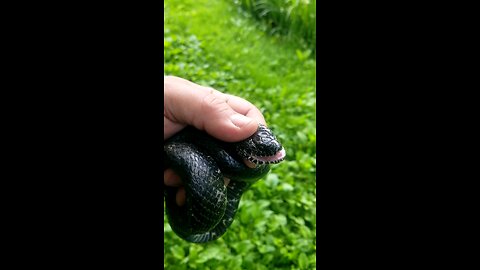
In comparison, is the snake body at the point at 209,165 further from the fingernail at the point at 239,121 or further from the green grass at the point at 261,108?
the green grass at the point at 261,108

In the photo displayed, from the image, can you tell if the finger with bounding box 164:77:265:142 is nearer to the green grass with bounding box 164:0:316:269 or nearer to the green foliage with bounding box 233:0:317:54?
the green grass with bounding box 164:0:316:269

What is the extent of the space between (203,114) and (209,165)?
22cm

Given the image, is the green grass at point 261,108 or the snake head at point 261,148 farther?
the green grass at point 261,108

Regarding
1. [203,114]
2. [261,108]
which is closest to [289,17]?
[261,108]

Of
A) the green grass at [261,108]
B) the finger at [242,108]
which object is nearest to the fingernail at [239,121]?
the finger at [242,108]

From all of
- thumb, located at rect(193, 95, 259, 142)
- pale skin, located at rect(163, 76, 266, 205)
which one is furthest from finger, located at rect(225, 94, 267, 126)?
thumb, located at rect(193, 95, 259, 142)

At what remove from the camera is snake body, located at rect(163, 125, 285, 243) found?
5.67 ft

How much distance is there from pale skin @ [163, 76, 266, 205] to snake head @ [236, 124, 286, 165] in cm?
3

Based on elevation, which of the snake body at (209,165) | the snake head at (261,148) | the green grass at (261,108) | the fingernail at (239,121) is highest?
the fingernail at (239,121)

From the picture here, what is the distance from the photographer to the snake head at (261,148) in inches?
67.2

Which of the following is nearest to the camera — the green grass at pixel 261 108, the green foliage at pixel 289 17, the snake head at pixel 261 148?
the snake head at pixel 261 148

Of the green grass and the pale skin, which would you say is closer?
Answer: the pale skin

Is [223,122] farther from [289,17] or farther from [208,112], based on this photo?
[289,17]
